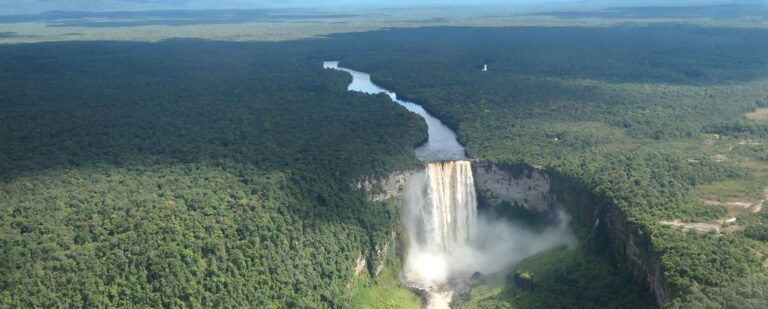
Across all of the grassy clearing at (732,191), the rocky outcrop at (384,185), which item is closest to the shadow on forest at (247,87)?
the rocky outcrop at (384,185)

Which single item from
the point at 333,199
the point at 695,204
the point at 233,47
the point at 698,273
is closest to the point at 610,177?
the point at 695,204

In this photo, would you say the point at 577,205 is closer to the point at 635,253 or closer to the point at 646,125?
the point at 635,253

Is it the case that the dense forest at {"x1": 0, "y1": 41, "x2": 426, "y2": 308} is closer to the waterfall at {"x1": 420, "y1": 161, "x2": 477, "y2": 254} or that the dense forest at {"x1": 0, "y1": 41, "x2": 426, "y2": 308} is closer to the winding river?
the winding river

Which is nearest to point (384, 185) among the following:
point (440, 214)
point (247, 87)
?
point (440, 214)

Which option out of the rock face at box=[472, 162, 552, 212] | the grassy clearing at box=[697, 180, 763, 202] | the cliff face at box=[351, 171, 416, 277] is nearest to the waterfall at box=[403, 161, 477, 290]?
the cliff face at box=[351, 171, 416, 277]

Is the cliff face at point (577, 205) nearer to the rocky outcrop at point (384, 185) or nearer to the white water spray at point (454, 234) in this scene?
the white water spray at point (454, 234)

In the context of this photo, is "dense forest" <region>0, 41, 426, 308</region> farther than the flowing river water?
No

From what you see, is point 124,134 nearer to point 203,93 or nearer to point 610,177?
point 203,93
